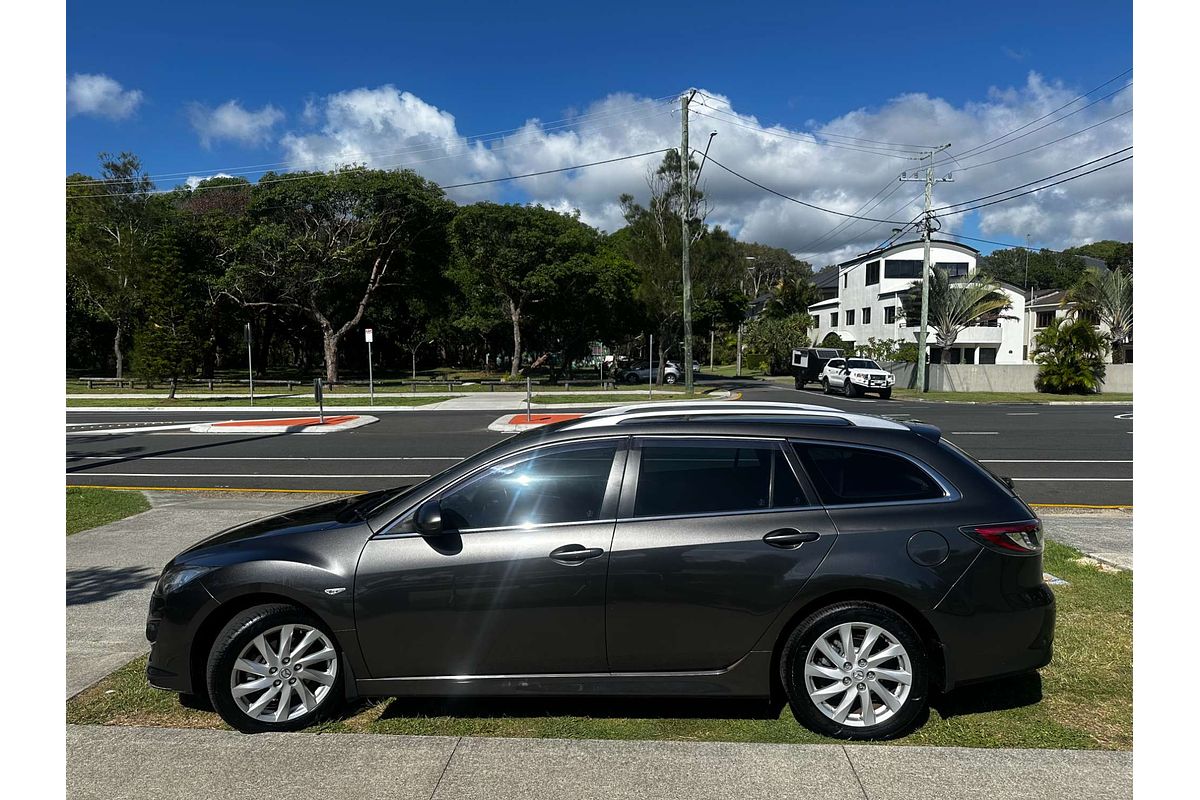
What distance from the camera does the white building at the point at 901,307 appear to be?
178ft

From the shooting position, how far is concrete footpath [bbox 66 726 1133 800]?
330 cm

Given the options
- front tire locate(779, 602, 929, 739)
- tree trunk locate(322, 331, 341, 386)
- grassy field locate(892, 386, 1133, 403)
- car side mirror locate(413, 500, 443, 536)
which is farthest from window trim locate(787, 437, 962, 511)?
tree trunk locate(322, 331, 341, 386)

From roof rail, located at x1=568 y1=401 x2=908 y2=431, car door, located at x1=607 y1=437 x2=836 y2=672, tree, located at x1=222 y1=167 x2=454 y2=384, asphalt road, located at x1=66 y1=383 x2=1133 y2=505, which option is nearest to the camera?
car door, located at x1=607 y1=437 x2=836 y2=672

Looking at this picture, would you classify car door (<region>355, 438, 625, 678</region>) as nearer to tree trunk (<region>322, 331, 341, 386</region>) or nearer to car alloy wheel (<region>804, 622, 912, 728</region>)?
car alloy wheel (<region>804, 622, 912, 728</region>)

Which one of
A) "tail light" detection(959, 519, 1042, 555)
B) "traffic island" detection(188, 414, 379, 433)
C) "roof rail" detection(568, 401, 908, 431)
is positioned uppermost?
"roof rail" detection(568, 401, 908, 431)

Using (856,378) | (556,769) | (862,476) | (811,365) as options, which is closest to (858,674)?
(862,476)

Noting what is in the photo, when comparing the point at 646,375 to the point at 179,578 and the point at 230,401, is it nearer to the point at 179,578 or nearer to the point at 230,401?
the point at 230,401

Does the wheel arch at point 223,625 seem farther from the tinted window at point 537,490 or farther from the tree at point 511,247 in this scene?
the tree at point 511,247

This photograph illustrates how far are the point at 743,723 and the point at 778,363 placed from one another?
6074 cm

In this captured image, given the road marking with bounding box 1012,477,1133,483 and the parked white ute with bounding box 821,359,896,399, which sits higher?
the parked white ute with bounding box 821,359,896,399

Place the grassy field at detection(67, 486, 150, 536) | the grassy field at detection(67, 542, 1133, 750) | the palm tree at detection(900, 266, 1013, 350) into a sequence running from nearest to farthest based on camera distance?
1. the grassy field at detection(67, 542, 1133, 750)
2. the grassy field at detection(67, 486, 150, 536)
3. the palm tree at detection(900, 266, 1013, 350)

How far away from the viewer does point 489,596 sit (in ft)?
12.5

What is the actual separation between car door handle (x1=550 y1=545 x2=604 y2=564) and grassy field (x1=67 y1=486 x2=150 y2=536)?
6.88m

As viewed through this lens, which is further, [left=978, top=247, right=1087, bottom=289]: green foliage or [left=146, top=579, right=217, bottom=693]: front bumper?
[left=978, top=247, right=1087, bottom=289]: green foliage
